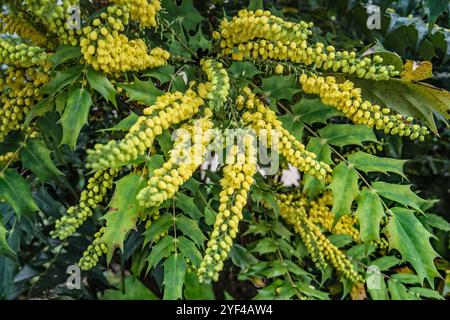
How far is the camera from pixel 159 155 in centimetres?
158

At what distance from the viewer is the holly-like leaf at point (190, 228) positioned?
1.72m

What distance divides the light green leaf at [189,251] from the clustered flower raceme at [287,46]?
2.17 ft

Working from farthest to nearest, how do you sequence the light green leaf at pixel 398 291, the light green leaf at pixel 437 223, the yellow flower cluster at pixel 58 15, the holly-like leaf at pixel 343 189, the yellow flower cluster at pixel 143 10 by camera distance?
the light green leaf at pixel 437 223 → the light green leaf at pixel 398 291 → the holly-like leaf at pixel 343 189 → the yellow flower cluster at pixel 143 10 → the yellow flower cluster at pixel 58 15

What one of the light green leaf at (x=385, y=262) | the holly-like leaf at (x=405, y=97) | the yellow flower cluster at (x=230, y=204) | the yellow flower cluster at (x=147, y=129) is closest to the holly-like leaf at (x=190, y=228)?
the yellow flower cluster at (x=230, y=204)

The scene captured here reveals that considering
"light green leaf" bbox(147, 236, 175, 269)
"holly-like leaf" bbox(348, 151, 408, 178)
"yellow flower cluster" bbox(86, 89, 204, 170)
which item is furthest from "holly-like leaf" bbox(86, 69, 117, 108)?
"holly-like leaf" bbox(348, 151, 408, 178)

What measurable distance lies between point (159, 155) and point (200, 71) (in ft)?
1.36

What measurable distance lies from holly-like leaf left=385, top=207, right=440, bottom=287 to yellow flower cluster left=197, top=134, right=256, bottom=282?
563 millimetres

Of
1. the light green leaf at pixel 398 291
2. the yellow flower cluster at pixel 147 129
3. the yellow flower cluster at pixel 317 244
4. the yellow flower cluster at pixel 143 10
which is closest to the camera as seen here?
the yellow flower cluster at pixel 147 129

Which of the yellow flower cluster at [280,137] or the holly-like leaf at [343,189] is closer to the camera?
the yellow flower cluster at [280,137]

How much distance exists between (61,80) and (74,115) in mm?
113

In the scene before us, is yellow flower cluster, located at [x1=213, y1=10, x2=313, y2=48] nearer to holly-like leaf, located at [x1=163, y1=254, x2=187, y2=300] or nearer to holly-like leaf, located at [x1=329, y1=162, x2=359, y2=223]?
holly-like leaf, located at [x1=329, y1=162, x2=359, y2=223]

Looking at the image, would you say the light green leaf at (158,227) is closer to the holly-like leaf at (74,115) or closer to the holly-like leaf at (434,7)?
the holly-like leaf at (74,115)

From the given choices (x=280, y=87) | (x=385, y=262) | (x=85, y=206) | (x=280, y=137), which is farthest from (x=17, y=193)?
(x=385, y=262)
